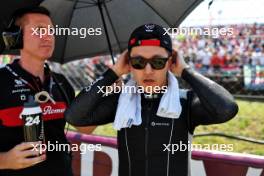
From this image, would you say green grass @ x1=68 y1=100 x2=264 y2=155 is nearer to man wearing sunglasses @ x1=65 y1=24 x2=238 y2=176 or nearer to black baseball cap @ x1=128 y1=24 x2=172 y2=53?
man wearing sunglasses @ x1=65 y1=24 x2=238 y2=176

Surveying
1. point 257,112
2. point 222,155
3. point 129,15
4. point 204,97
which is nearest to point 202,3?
point 129,15

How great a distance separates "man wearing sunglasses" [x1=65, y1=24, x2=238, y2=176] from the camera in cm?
220

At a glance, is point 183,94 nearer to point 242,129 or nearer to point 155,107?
point 155,107

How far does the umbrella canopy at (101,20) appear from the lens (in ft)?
9.77

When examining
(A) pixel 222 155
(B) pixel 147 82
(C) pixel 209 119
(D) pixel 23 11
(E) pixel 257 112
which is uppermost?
(D) pixel 23 11

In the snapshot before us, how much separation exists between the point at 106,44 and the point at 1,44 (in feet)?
3.10

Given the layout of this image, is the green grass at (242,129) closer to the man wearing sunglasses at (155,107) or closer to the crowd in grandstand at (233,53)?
the crowd in grandstand at (233,53)

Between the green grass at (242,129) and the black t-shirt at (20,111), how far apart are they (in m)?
3.86

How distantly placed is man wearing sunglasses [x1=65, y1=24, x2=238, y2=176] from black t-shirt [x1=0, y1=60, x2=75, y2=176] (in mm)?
243

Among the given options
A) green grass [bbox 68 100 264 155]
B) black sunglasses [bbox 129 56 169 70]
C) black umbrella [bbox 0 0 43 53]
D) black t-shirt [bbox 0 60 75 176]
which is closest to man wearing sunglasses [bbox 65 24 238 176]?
black sunglasses [bbox 129 56 169 70]

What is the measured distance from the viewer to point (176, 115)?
2.25 metres

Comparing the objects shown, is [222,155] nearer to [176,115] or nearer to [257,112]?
[176,115]

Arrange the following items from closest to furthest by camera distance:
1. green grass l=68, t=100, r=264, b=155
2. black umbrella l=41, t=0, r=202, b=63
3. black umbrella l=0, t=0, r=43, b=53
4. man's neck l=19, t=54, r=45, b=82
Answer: black umbrella l=0, t=0, r=43, b=53 → man's neck l=19, t=54, r=45, b=82 → black umbrella l=41, t=0, r=202, b=63 → green grass l=68, t=100, r=264, b=155

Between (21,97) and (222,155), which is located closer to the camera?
(21,97)
